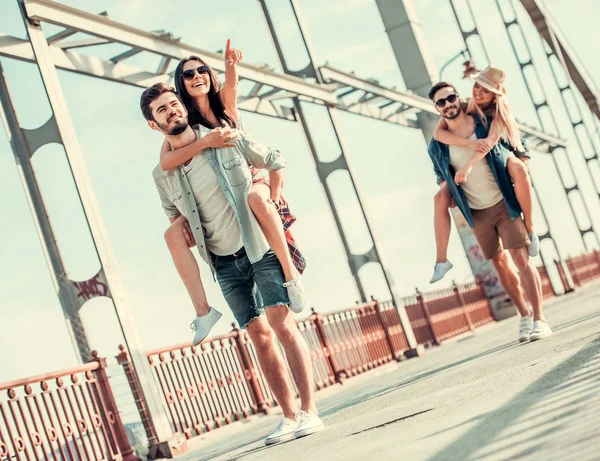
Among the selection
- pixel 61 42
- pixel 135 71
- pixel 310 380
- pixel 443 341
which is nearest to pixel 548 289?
pixel 443 341

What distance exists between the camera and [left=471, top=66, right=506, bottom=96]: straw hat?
22.5ft

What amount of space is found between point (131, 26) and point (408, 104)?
357 inches

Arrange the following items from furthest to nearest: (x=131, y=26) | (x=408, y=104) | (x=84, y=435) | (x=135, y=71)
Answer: (x=408, y=104) < (x=135, y=71) < (x=131, y=26) < (x=84, y=435)

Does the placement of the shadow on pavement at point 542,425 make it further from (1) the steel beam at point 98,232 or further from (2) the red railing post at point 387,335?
(2) the red railing post at point 387,335

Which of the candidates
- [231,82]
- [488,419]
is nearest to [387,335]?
[231,82]

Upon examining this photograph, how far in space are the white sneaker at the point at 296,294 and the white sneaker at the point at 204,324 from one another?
39 cm

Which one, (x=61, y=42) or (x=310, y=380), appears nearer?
(x=310, y=380)

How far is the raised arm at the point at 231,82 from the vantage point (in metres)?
4.66

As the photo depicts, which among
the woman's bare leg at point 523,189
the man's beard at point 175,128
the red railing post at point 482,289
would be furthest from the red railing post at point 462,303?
the man's beard at point 175,128

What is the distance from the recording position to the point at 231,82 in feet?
15.3

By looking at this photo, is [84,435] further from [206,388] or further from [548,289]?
[548,289]

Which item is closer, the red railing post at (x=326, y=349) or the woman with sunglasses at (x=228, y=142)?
the woman with sunglasses at (x=228, y=142)

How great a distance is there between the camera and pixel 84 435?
7523 mm

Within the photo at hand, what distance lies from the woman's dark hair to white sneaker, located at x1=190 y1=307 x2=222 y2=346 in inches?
34.7
